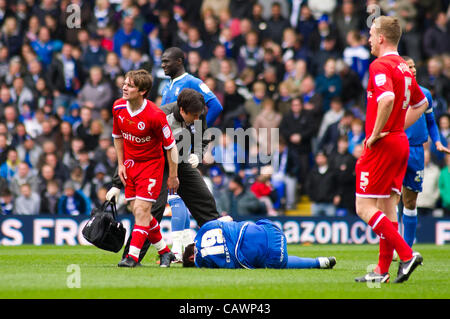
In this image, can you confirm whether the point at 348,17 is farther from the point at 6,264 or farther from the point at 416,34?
the point at 6,264

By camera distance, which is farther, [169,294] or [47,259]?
[47,259]

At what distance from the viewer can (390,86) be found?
24.9 feet

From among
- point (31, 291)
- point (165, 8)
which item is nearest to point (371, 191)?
point (31, 291)

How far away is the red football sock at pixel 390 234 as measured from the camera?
7633 millimetres

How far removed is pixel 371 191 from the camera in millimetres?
7762

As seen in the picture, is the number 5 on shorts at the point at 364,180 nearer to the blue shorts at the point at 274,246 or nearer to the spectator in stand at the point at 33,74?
the blue shorts at the point at 274,246

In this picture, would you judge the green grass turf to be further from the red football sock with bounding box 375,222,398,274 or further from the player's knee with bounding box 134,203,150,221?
the player's knee with bounding box 134,203,150,221

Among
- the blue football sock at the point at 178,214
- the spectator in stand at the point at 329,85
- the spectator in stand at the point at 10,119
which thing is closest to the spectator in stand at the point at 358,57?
the spectator in stand at the point at 329,85

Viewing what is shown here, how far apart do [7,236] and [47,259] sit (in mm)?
4928

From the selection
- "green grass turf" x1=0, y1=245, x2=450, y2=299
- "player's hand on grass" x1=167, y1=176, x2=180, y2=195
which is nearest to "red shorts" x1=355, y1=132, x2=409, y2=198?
"green grass turf" x1=0, y1=245, x2=450, y2=299

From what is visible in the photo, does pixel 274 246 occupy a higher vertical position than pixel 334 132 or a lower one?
lower

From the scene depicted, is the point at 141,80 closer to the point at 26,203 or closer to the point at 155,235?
the point at 155,235

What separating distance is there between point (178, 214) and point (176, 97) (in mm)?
1518

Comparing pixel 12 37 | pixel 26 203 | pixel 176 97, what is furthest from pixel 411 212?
pixel 12 37
